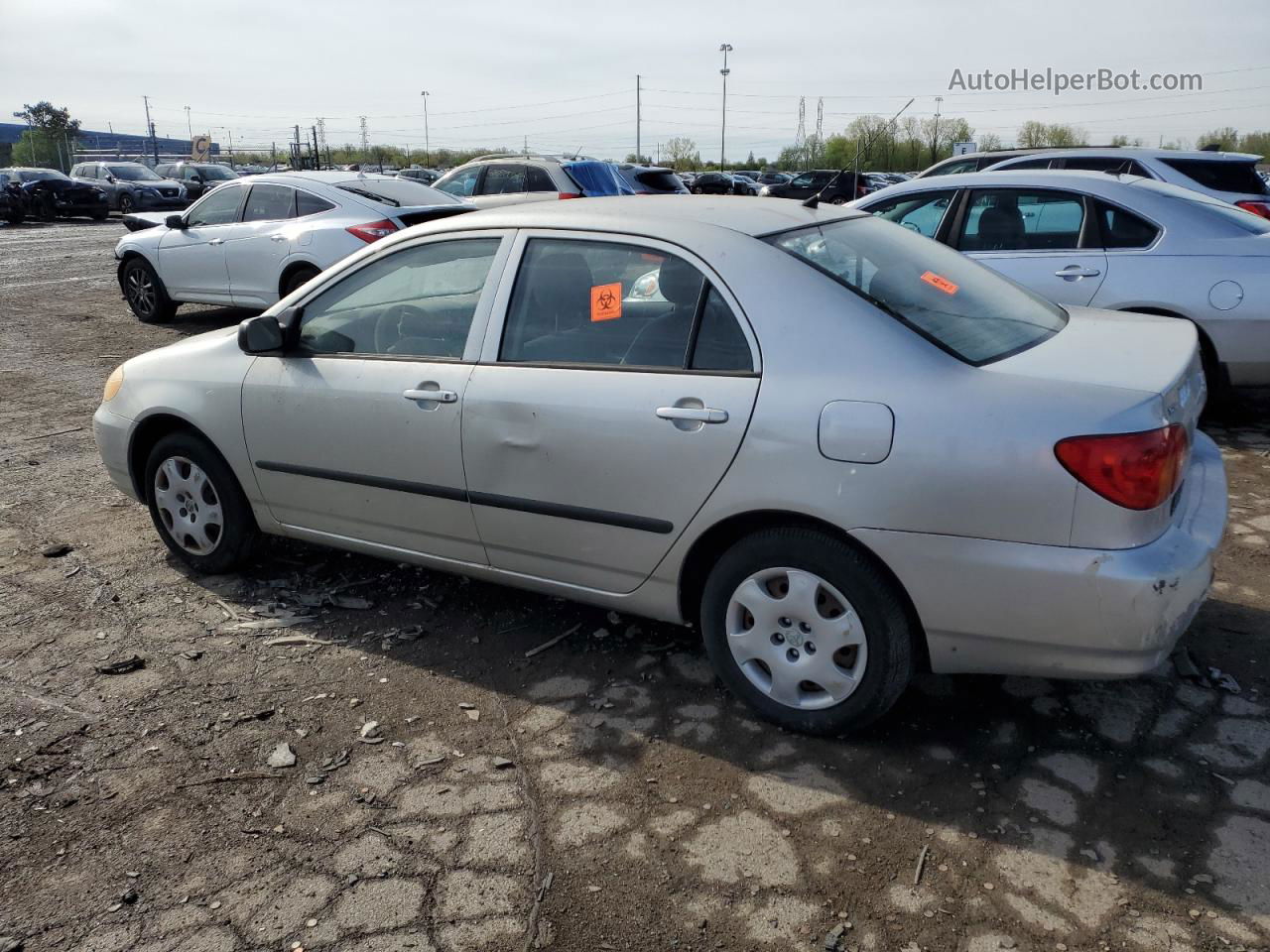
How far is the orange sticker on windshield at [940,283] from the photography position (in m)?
3.55

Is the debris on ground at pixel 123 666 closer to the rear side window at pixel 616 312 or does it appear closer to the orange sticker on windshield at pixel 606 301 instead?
the rear side window at pixel 616 312

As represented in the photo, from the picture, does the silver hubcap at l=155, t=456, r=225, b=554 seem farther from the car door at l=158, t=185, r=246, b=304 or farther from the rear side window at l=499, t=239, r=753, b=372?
the car door at l=158, t=185, r=246, b=304

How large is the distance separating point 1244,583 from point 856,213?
7.26ft

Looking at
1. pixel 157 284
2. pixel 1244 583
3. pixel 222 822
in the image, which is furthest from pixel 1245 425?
pixel 157 284

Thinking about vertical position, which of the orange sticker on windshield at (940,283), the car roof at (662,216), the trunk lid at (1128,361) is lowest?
the trunk lid at (1128,361)

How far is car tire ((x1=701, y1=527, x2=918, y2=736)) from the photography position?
307 cm

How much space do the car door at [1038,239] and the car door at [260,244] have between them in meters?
6.65

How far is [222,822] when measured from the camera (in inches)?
118

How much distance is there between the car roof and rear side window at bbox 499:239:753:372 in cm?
8

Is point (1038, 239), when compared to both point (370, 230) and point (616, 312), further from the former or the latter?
point (370, 230)

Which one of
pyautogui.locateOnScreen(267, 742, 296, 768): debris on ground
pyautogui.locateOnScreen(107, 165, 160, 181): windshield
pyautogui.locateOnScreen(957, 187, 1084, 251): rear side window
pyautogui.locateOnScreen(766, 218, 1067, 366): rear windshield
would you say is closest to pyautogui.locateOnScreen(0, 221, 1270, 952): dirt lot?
pyautogui.locateOnScreen(267, 742, 296, 768): debris on ground

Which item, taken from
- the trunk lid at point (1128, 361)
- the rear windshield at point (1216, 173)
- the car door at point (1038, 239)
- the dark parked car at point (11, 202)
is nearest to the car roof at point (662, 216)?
the trunk lid at point (1128, 361)

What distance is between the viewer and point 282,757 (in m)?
3.33

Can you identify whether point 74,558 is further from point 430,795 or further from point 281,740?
point 430,795
